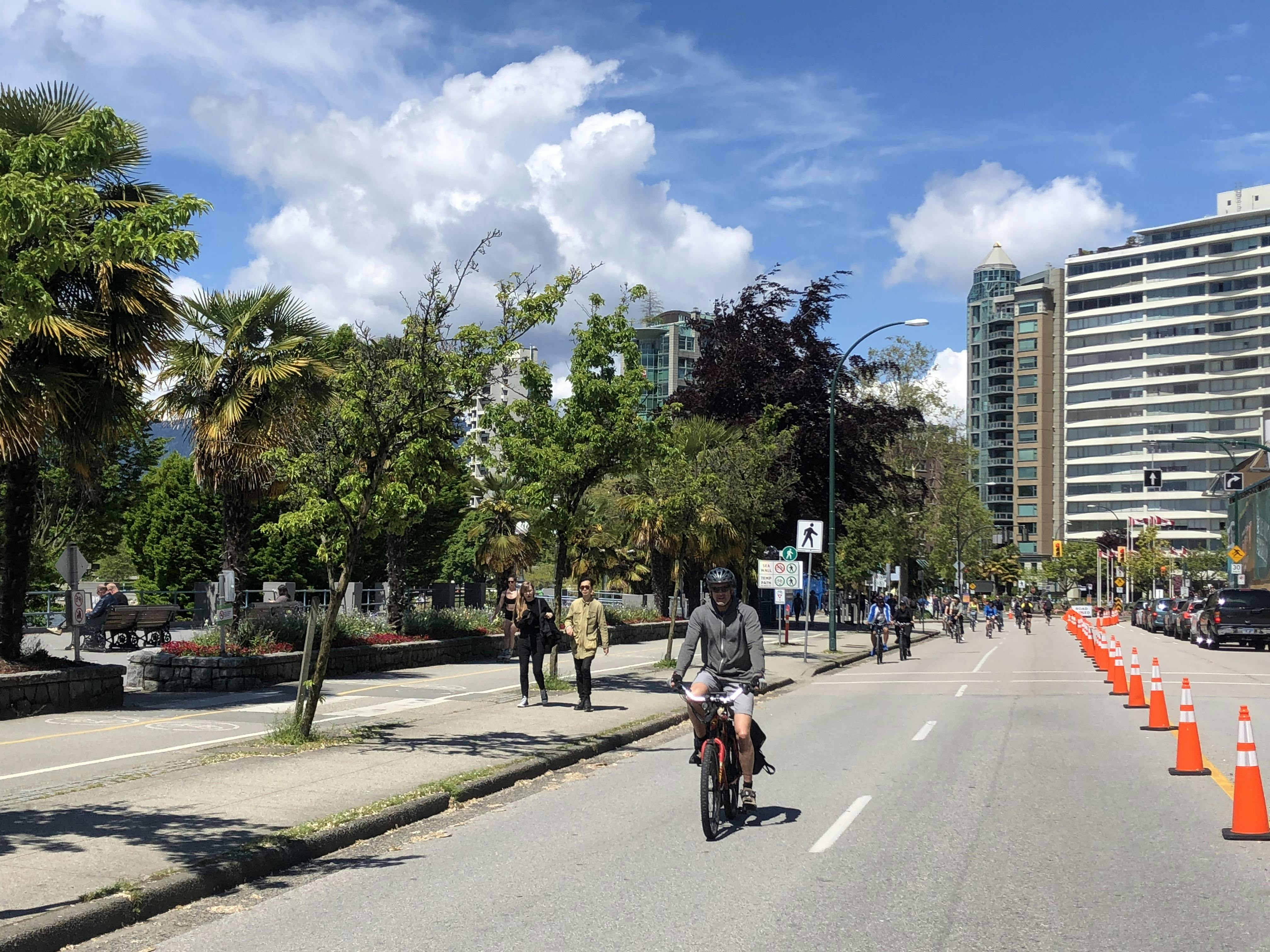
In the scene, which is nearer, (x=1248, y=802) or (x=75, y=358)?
(x=1248, y=802)

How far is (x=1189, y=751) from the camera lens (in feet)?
36.9

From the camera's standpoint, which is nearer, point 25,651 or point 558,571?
point 25,651

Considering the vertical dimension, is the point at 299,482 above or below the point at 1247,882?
above

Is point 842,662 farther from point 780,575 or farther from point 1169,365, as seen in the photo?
point 1169,365

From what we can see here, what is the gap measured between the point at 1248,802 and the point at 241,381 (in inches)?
629

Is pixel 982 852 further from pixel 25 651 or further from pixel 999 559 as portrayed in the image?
pixel 999 559

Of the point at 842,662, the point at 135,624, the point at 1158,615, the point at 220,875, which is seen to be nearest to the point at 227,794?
the point at 220,875

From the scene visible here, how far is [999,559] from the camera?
124 meters

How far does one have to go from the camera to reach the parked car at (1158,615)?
199 ft

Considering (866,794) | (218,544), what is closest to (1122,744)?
(866,794)

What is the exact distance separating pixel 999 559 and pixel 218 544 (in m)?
98.7

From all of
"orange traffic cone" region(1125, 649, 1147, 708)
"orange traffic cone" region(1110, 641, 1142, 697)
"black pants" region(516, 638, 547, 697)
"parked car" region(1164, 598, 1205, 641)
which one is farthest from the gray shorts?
"parked car" region(1164, 598, 1205, 641)

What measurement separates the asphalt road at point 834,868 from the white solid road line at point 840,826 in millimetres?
29

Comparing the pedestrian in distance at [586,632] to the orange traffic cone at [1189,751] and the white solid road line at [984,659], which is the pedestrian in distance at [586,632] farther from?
the white solid road line at [984,659]
